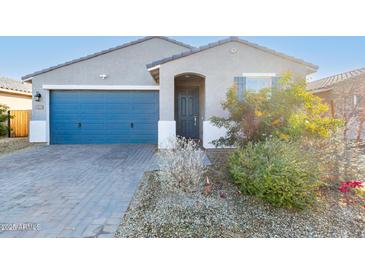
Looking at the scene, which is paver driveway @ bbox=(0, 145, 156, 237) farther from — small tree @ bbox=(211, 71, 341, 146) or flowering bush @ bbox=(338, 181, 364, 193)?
flowering bush @ bbox=(338, 181, 364, 193)

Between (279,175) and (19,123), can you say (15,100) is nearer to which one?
(19,123)

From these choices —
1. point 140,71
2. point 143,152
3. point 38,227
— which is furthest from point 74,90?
point 38,227

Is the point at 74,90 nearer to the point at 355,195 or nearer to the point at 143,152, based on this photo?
the point at 143,152

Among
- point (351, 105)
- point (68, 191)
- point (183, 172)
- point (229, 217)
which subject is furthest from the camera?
point (351, 105)

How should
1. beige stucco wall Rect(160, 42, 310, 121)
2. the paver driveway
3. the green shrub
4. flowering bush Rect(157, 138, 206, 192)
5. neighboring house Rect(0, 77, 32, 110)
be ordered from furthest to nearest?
neighboring house Rect(0, 77, 32, 110) < beige stucco wall Rect(160, 42, 310, 121) < flowering bush Rect(157, 138, 206, 192) < the green shrub < the paver driveway

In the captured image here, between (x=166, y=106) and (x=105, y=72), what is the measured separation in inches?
189

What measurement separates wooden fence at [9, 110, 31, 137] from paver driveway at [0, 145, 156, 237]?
666 cm

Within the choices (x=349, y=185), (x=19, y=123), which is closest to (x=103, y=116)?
(x=19, y=123)

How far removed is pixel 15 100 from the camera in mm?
16734

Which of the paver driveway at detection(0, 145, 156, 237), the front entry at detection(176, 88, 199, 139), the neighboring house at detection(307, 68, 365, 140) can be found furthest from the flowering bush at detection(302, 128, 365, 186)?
the front entry at detection(176, 88, 199, 139)

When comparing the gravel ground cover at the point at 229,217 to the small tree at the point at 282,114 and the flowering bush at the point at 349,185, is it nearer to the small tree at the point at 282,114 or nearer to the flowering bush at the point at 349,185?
the flowering bush at the point at 349,185

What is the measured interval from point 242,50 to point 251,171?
19.9ft

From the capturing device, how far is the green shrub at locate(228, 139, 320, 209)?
3701mm

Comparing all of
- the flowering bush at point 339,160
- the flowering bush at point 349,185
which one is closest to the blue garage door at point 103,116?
the flowering bush at point 339,160
